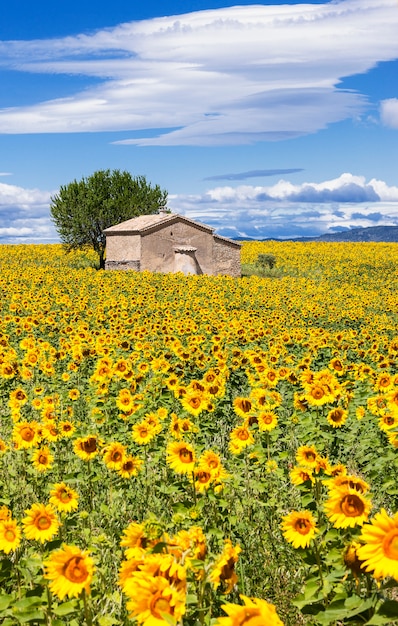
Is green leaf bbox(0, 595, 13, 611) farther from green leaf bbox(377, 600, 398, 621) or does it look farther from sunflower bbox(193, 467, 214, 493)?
green leaf bbox(377, 600, 398, 621)

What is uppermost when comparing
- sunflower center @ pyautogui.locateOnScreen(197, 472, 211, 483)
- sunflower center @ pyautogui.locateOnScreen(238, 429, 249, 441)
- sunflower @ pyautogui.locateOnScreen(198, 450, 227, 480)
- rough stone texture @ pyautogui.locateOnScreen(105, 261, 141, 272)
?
rough stone texture @ pyautogui.locateOnScreen(105, 261, 141, 272)

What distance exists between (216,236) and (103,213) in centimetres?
982

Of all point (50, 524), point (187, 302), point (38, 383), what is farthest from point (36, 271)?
point (50, 524)

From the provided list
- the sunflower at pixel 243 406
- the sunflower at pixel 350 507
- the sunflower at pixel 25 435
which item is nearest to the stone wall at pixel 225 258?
the sunflower at pixel 243 406

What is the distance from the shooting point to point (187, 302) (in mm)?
18734

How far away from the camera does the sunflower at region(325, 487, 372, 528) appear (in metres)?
3.07

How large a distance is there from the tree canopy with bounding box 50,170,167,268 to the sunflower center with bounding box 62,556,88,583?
130 feet

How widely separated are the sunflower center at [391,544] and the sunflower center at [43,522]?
202cm

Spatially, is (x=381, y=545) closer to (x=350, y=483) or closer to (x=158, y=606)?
(x=158, y=606)

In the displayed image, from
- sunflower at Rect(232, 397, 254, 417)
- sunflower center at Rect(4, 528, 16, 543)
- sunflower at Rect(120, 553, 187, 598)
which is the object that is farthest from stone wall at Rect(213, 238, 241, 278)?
sunflower at Rect(120, 553, 187, 598)

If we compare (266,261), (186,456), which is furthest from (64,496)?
(266,261)

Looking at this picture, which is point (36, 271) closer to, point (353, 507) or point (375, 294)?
point (375, 294)

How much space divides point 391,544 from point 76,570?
4.24 ft

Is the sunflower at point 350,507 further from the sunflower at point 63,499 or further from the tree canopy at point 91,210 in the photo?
the tree canopy at point 91,210
